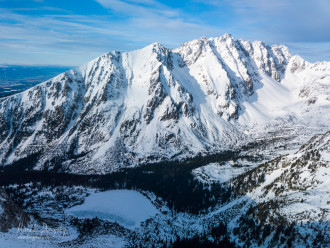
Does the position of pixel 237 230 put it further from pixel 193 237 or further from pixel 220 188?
pixel 220 188

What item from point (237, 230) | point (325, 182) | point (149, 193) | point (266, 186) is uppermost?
point (325, 182)

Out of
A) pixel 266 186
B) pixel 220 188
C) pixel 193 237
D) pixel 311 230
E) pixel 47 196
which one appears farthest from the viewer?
pixel 220 188

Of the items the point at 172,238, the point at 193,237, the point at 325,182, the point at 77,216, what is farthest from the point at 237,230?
the point at 77,216

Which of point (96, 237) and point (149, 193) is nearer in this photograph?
point (96, 237)

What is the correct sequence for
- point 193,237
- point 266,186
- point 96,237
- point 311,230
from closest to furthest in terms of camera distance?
point 311,230 → point 96,237 → point 193,237 → point 266,186

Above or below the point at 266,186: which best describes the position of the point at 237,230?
below

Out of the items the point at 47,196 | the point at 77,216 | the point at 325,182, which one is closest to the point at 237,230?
the point at 325,182

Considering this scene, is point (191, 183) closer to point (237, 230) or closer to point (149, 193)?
point (149, 193)
